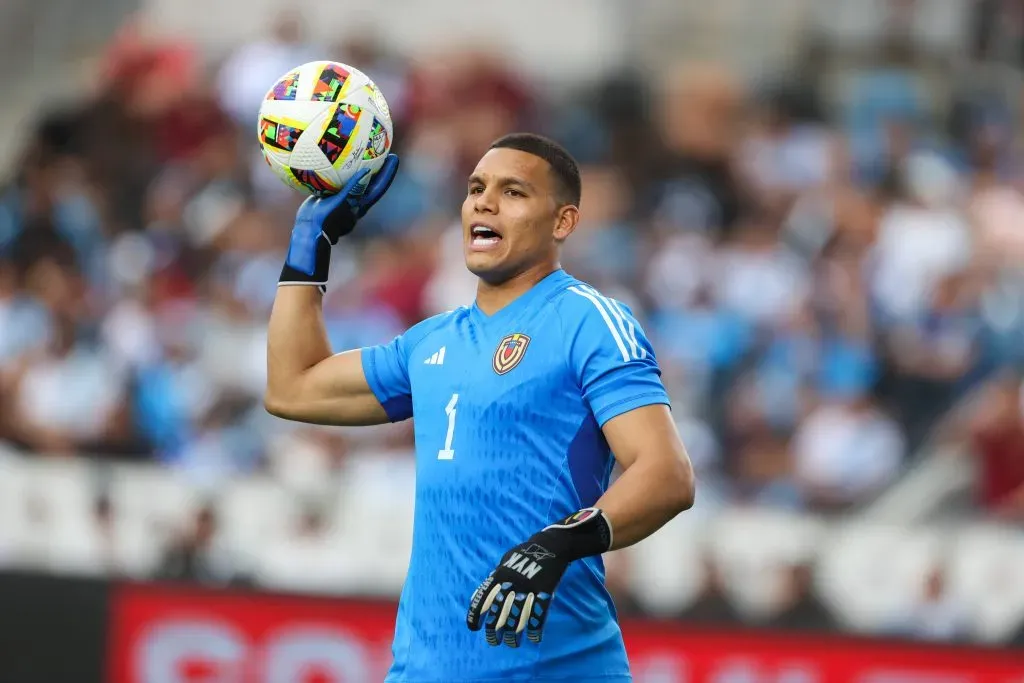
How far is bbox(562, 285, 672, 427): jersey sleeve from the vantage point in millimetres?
4195

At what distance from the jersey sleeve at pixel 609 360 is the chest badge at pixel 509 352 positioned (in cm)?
14

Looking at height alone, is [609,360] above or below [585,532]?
above

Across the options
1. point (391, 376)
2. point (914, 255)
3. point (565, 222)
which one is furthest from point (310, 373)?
point (914, 255)

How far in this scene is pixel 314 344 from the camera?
16.8 feet

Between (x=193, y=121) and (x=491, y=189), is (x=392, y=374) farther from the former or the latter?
(x=193, y=121)

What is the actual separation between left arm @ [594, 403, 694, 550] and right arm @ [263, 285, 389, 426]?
1093 mm

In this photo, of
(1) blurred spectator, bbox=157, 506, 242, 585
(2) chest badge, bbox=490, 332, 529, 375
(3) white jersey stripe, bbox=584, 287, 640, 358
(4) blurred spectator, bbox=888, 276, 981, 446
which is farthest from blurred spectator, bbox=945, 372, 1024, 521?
(2) chest badge, bbox=490, 332, 529, 375

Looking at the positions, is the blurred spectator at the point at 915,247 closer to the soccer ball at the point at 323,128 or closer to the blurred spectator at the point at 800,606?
the blurred spectator at the point at 800,606

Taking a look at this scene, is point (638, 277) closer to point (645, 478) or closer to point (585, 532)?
point (645, 478)

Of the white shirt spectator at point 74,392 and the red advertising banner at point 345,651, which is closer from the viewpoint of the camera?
the red advertising banner at point 345,651

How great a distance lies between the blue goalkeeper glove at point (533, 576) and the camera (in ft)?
12.7

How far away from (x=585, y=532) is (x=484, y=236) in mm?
1083

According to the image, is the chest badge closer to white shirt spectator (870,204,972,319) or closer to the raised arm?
the raised arm

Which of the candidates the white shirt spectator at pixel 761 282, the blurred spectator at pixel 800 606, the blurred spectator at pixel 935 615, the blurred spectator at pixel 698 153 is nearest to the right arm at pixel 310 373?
the blurred spectator at pixel 800 606
